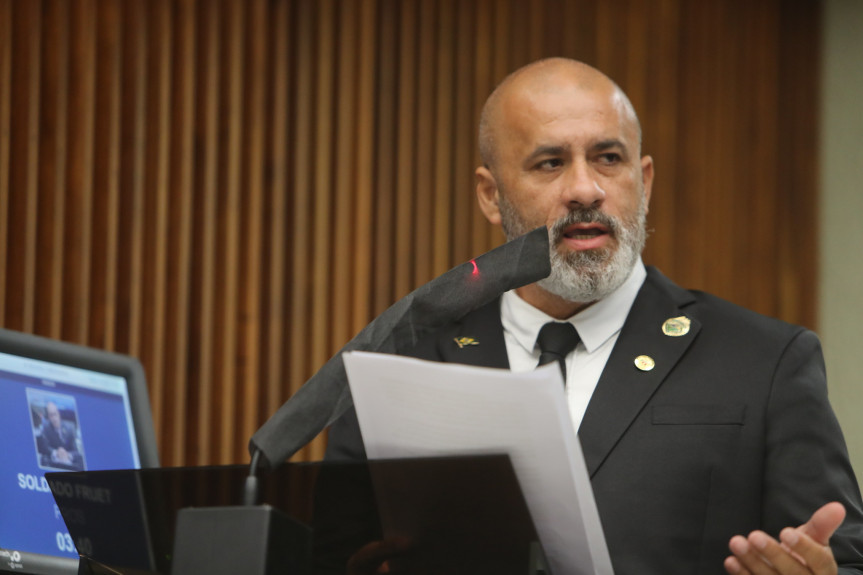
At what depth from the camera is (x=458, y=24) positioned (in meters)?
3.45

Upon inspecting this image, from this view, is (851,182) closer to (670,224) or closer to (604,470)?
(670,224)

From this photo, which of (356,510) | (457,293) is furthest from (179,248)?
(356,510)

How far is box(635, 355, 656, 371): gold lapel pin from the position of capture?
1937 millimetres

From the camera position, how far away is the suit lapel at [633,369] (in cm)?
185

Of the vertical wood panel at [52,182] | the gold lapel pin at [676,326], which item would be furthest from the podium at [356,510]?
the vertical wood panel at [52,182]

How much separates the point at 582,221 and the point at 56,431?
41.3 inches

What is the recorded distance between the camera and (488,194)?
2418 millimetres

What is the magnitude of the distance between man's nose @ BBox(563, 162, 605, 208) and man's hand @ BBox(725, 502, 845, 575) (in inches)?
34.9

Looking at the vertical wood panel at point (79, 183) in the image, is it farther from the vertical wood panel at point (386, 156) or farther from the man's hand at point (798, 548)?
the man's hand at point (798, 548)

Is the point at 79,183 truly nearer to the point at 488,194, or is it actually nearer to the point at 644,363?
the point at 488,194

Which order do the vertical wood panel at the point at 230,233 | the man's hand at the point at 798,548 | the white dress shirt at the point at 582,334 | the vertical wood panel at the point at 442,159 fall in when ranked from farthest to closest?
the vertical wood panel at the point at 442,159, the vertical wood panel at the point at 230,233, the white dress shirt at the point at 582,334, the man's hand at the point at 798,548

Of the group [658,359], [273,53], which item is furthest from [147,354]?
[658,359]

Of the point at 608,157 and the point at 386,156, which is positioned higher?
the point at 608,157

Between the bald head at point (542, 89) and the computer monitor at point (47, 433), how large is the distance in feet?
3.09
